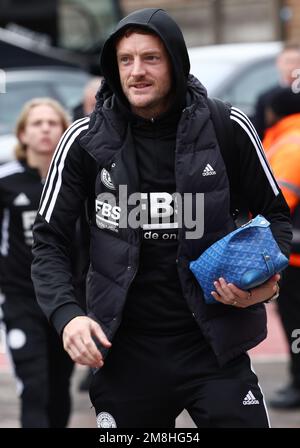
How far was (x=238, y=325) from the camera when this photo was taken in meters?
4.02

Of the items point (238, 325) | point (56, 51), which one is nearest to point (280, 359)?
point (238, 325)

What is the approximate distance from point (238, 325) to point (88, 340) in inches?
23.4

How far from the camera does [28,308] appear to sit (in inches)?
240

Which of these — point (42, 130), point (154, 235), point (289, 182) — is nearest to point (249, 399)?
point (154, 235)

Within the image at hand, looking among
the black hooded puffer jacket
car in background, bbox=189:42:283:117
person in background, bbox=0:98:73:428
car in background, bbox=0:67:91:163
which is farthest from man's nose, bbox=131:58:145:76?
car in background, bbox=189:42:283:117

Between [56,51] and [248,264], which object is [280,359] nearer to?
[248,264]

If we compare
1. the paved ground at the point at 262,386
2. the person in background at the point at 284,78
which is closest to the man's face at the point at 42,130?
the paved ground at the point at 262,386

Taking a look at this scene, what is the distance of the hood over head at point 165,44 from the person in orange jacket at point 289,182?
7.62ft

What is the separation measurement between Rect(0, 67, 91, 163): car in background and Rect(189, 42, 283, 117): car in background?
126cm

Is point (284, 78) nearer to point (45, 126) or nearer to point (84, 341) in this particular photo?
point (45, 126)

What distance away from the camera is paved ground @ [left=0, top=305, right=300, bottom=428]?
689 centimetres

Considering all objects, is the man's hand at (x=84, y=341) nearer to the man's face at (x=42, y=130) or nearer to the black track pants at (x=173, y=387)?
the black track pants at (x=173, y=387)

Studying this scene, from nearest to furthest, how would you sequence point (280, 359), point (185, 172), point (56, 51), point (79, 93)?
1. point (185, 172)
2. point (280, 359)
3. point (79, 93)
4. point (56, 51)

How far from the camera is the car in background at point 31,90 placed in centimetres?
1202
